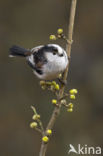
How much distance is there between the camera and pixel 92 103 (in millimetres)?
5699

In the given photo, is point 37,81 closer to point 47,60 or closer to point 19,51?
point 19,51

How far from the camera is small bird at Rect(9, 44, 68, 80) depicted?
209cm

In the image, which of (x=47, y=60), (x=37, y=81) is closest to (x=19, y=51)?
(x=47, y=60)

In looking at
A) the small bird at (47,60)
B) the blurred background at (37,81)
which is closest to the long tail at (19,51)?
the small bird at (47,60)

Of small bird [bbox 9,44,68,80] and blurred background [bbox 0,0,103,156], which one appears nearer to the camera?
small bird [bbox 9,44,68,80]

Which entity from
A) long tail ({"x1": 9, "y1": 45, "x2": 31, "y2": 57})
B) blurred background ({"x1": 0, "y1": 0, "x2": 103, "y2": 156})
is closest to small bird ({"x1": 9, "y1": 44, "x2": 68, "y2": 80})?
long tail ({"x1": 9, "y1": 45, "x2": 31, "y2": 57})

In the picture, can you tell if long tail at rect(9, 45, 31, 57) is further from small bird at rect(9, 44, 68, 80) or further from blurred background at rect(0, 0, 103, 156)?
blurred background at rect(0, 0, 103, 156)

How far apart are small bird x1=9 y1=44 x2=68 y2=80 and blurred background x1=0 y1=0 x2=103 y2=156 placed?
→ 2.82 m

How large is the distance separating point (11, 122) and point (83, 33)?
2210 mm

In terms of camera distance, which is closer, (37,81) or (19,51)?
(19,51)

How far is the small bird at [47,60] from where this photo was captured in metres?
2.09

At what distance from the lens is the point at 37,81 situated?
5621mm

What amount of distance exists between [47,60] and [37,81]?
133 inches

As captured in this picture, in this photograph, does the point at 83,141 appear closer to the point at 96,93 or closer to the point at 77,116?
the point at 77,116
